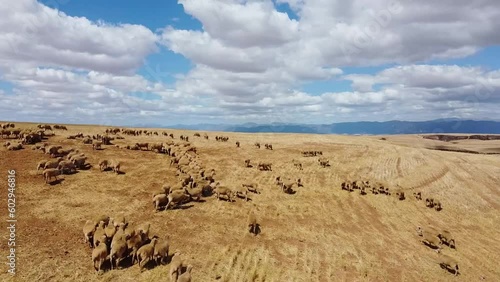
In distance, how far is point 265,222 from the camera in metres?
25.2

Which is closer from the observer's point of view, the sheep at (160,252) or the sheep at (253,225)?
the sheep at (160,252)

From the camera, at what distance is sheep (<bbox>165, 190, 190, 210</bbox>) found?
83.2ft

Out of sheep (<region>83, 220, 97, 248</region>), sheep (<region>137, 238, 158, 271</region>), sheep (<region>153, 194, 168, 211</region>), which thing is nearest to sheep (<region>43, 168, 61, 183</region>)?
sheep (<region>153, 194, 168, 211</region>)

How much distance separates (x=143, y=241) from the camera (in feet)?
60.9

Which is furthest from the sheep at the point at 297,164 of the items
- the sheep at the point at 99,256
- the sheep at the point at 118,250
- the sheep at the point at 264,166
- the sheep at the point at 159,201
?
the sheep at the point at 99,256

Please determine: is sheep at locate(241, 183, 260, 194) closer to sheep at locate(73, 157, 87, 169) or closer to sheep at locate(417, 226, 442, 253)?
sheep at locate(417, 226, 442, 253)

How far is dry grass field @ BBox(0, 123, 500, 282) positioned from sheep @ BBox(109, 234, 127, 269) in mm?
714

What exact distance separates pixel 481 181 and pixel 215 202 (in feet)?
126

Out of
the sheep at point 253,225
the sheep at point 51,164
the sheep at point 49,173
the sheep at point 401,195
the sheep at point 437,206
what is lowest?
the sheep at point 437,206

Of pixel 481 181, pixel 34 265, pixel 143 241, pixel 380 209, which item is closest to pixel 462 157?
pixel 481 181

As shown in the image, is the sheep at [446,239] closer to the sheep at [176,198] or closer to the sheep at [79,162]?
the sheep at [176,198]

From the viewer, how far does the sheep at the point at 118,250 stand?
16.8m

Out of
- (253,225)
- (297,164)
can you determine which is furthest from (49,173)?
(297,164)

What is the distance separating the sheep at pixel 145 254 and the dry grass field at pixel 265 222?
34 centimetres
